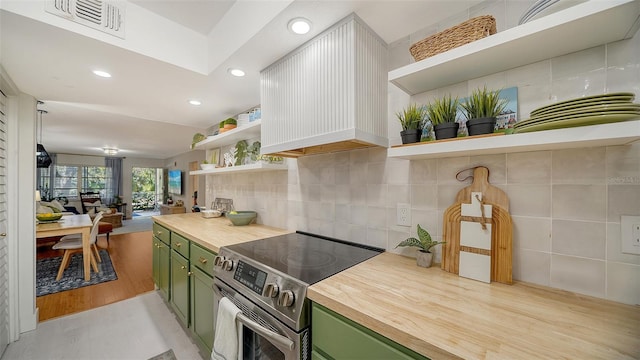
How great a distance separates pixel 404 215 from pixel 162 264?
2.43m

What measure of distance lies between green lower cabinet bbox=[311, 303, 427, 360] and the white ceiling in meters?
1.33

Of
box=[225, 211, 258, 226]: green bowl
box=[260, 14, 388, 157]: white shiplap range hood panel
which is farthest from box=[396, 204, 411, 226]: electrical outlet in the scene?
box=[225, 211, 258, 226]: green bowl

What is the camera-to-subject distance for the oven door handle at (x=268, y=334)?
911 mm

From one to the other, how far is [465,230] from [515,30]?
2.50ft

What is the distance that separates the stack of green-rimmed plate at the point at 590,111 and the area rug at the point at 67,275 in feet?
14.9

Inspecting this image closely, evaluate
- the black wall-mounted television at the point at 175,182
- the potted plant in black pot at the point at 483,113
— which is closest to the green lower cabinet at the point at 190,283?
the potted plant in black pot at the point at 483,113

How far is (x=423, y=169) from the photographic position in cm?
122

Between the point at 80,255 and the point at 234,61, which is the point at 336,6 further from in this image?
the point at 80,255

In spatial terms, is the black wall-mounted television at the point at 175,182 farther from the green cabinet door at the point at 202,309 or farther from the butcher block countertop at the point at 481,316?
the butcher block countertop at the point at 481,316

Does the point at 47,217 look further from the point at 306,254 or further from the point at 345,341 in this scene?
the point at 345,341

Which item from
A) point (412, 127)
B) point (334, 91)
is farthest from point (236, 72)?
point (412, 127)

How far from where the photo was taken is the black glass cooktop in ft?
3.50

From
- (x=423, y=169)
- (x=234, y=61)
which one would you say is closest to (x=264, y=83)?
(x=234, y=61)

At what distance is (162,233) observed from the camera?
2.39 m
